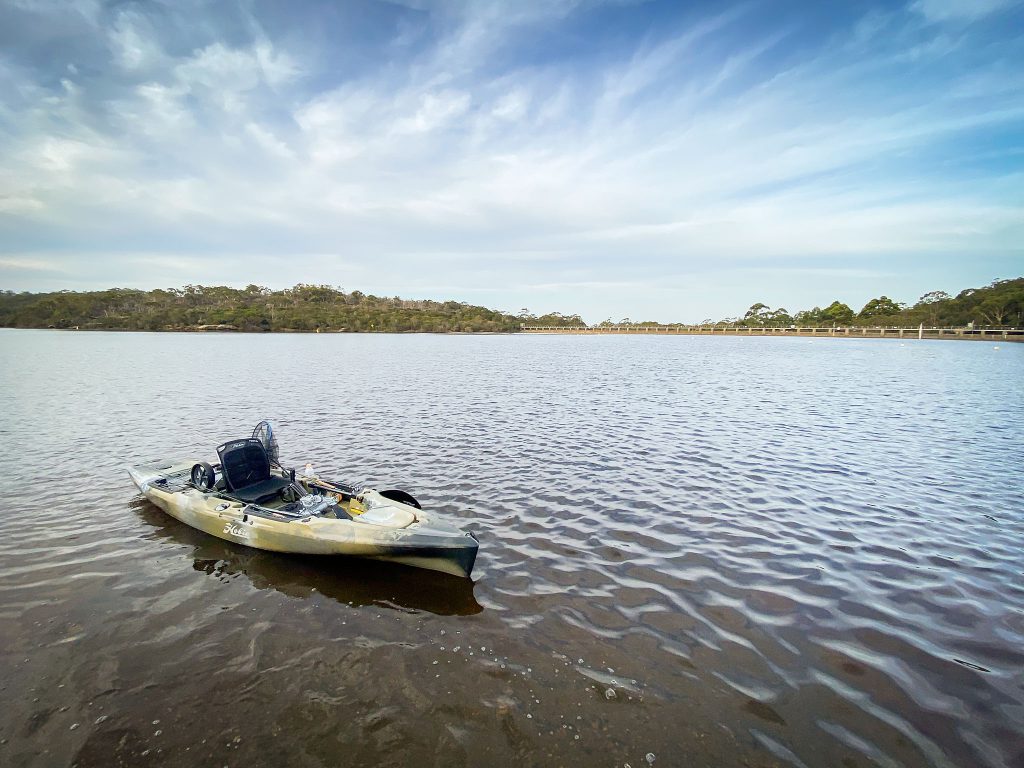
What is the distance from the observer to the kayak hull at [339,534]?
8.63 metres

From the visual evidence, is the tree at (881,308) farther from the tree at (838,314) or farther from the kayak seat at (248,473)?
the kayak seat at (248,473)

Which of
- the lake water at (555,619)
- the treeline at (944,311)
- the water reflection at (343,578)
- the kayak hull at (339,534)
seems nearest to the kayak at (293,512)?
the kayak hull at (339,534)

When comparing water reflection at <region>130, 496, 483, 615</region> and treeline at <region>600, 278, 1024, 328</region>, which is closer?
water reflection at <region>130, 496, 483, 615</region>

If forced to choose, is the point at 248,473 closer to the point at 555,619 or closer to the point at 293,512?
the point at 293,512

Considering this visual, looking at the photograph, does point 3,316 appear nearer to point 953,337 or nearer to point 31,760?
point 31,760

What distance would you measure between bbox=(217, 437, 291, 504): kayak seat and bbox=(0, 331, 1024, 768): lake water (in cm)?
132

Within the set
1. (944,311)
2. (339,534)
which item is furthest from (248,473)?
(944,311)

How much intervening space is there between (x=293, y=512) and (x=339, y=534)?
→ 6.52 feet

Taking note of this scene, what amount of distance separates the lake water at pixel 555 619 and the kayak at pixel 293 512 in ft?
1.93

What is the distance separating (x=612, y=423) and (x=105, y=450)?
20.7 meters

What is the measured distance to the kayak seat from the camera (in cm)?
1143

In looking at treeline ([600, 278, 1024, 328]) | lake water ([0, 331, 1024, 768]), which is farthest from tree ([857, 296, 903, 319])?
lake water ([0, 331, 1024, 768])

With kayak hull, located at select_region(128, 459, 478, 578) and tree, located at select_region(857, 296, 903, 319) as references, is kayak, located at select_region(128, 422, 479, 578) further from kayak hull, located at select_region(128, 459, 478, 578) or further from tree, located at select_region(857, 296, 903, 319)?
tree, located at select_region(857, 296, 903, 319)

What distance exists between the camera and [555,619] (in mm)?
7844
